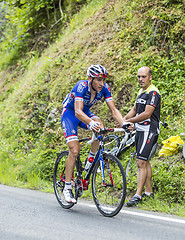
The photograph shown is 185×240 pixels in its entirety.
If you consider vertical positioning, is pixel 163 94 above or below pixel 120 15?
below

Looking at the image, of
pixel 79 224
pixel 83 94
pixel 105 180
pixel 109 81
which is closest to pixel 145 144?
pixel 105 180

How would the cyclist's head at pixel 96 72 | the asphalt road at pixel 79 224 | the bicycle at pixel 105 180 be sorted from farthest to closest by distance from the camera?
the cyclist's head at pixel 96 72 → the bicycle at pixel 105 180 → the asphalt road at pixel 79 224

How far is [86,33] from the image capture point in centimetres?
1304

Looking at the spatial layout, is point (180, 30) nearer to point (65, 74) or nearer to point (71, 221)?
point (65, 74)

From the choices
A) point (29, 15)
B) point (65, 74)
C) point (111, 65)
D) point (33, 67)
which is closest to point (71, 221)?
point (111, 65)

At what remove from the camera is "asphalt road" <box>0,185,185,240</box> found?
423 centimetres

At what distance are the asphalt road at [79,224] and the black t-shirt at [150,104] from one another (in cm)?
151

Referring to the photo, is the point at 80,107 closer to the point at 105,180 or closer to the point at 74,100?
the point at 74,100

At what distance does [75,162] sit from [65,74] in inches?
240

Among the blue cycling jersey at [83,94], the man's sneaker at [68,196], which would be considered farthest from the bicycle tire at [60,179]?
the blue cycling jersey at [83,94]

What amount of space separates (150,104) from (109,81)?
13.2ft

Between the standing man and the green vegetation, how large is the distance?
1.21ft

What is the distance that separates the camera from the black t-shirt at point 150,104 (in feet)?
20.8

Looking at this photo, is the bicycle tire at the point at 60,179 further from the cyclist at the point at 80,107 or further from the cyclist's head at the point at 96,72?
the cyclist's head at the point at 96,72
